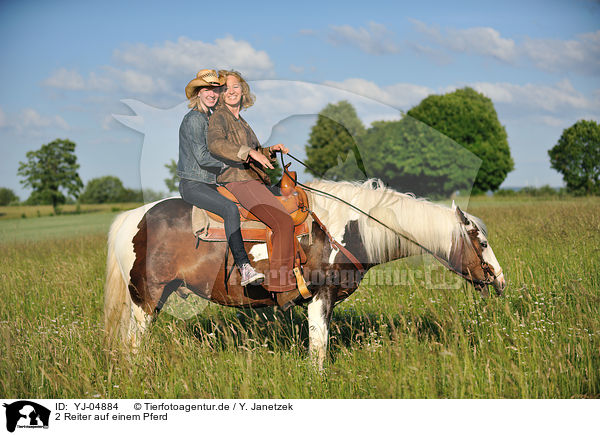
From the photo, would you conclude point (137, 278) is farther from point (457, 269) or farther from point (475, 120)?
point (475, 120)

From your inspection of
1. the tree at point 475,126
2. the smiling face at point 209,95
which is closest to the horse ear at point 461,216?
the smiling face at point 209,95

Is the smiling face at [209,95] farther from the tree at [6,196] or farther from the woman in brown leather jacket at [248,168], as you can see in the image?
A: the tree at [6,196]

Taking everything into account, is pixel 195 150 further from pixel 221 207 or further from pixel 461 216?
pixel 461 216

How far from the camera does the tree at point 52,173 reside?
160ft

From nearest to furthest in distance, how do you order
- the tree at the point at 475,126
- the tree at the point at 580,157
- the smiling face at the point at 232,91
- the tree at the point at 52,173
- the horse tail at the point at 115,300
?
the smiling face at the point at 232,91 → the horse tail at the point at 115,300 → the tree at the point at 580,157 → the tree at the point at 475,126 → the tree at the point at 52,173

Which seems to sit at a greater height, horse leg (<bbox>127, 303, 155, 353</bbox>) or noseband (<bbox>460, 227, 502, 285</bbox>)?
noseband (<bbox>460, 227, 502, 285</bbox>)

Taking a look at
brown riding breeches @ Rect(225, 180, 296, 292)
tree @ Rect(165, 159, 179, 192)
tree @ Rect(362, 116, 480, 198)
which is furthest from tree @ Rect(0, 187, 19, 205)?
tree @ Rect(362, 116, 480, 198)

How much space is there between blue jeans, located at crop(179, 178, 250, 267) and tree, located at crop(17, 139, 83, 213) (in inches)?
2035

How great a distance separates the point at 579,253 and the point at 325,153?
5084 mm

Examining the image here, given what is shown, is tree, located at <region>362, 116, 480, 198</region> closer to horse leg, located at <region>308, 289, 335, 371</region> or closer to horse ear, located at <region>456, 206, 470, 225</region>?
horse ear, located at <region>456, 206, 470, 225</region>

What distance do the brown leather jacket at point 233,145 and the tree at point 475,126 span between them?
110 ft

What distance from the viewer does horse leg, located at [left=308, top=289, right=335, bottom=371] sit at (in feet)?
12.9
